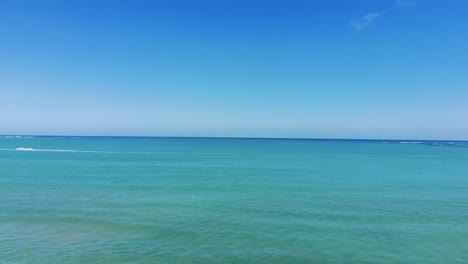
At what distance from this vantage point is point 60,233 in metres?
15.0

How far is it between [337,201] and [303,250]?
Result: 989cm

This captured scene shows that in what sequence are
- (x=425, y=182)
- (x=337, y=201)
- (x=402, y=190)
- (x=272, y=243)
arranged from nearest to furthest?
(x=272, y=243)
(x=337, y=201)
(x=402, y=190)
(x=425, y=182)

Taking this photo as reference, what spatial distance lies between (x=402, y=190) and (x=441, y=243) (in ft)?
44.1

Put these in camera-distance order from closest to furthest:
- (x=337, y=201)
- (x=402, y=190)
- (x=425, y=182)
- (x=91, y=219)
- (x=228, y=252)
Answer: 1. (x=228, y=252)
2. (x=91, y=219)
3. (x=337, y=201)
4. (x=402, y=190)
5. (x=425, y=182)

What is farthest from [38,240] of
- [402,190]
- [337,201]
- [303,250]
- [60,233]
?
[402,190]

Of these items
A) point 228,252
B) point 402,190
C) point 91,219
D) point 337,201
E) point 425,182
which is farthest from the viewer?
point 425,182

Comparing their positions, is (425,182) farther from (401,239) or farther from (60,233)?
(60,233)

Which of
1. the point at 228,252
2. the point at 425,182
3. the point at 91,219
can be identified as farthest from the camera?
the point at 425,182

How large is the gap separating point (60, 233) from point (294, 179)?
23.8 m

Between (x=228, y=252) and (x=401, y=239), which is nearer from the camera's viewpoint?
(x=228, y=252)

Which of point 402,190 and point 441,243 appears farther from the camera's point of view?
point 402,190

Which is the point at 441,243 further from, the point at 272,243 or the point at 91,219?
the point at 91,219

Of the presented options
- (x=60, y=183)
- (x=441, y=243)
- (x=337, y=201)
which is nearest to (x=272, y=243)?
(x=441, y=243)

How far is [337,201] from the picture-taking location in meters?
22.0
